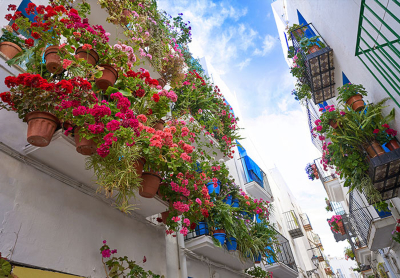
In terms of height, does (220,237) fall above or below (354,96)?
below

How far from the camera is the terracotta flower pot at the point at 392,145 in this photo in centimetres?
485

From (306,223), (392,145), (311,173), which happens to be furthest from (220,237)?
(306,223)

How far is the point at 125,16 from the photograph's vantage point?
18.6 feet

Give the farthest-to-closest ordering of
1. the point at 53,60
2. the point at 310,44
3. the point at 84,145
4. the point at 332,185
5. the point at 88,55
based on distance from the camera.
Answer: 1. the point at 332,185
2. the point at 310,44
3. the point at 88,55
4. the point at 53,60
5. the point at 84,145

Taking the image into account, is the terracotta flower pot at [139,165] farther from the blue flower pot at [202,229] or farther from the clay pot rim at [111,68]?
the blue flower pot at [202,229]

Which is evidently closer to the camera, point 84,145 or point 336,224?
point 84,145

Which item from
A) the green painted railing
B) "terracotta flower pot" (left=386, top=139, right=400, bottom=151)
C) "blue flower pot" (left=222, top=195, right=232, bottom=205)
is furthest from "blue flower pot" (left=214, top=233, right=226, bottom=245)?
the green painted railing

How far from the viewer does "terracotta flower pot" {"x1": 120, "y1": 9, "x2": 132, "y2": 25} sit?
18.5 ft

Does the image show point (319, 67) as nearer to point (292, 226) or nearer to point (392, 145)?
point (392, 145)

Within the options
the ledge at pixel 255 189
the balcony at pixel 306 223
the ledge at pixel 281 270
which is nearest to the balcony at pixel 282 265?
the ledge at pixel 281 270

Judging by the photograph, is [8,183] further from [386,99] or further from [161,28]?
[386,99]

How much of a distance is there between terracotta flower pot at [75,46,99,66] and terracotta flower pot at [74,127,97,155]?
1.35 metres

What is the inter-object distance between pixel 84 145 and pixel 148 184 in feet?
3.19

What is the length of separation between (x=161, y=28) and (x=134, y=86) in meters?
3.26
